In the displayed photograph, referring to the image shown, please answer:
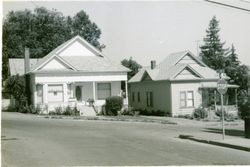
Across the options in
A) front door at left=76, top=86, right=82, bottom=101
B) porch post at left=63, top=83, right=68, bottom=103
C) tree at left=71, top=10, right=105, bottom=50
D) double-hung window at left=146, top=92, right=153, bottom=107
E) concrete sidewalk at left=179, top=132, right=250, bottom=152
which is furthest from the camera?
tree at left=71, top=10, right=105, bottom=50

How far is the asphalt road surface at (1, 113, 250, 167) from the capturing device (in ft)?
43.6

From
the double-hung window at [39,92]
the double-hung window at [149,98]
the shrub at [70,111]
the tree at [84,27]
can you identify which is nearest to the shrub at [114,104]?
the shrub at [70,111]

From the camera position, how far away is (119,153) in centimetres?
1509

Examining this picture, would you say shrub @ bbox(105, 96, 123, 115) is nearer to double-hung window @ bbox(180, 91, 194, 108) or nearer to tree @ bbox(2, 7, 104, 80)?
double-hung window @ bbox(180, 91, 194, 108)

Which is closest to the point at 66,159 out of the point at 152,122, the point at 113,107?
the point at 152,122

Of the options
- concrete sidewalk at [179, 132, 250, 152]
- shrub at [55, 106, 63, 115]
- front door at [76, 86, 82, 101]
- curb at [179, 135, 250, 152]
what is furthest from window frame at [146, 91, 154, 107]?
concrete sidewalk at [179, 132, 250, 152]

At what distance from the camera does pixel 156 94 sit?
38.7m

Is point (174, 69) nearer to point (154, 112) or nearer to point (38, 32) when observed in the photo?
point (154, 112)

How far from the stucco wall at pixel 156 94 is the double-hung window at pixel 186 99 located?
99 cm

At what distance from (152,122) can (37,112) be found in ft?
32.5

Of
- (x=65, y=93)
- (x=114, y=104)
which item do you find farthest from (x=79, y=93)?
(x=114, y=104)

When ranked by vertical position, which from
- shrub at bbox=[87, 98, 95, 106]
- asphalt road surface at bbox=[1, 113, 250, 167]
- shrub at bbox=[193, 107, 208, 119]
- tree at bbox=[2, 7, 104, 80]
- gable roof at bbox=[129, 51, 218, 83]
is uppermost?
tree at bbox=[2, 7, 104, 80]

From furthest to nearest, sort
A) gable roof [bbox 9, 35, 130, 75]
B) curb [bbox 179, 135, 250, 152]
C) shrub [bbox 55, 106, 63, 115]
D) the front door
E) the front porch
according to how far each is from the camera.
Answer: the front door < gable roof [bbox 9, 35, 130, 75] < the front porch < shrub [bbox 55, 106, 63, 115] < curb [bbox 179, 135, 250, 152]

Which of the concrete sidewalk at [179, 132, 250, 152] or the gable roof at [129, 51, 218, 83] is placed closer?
the concrete sidewalk at [179, 132, 250, 152]
